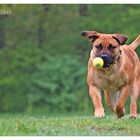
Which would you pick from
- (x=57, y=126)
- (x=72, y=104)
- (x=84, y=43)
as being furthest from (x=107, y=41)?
(x=72, y=104)

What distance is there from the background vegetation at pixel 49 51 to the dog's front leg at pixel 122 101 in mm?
6827

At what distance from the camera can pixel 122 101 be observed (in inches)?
353

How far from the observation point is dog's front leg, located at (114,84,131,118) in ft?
29.3

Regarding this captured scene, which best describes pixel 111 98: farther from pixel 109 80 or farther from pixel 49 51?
pixel 49 51

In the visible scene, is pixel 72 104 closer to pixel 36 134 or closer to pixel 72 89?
pixel 72 89

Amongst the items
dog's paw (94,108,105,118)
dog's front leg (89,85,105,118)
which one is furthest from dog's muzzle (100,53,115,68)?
dog's paw (94,108,105,118)

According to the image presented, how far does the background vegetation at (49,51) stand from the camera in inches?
639

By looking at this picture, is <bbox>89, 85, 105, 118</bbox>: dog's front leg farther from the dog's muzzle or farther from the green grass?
the dog's muzzle

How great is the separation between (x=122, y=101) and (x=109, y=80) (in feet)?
0.91

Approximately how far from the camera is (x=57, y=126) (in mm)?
8336

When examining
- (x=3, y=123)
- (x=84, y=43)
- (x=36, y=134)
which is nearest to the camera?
(x=36, y=134)

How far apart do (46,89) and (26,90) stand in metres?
0.44

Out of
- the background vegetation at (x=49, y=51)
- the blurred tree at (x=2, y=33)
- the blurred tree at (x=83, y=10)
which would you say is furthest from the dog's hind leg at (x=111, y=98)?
the blurred tree at (x=83, y=10)

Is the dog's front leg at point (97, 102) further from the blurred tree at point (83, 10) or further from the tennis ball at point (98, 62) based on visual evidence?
the blurred tree at point (83, 10)
